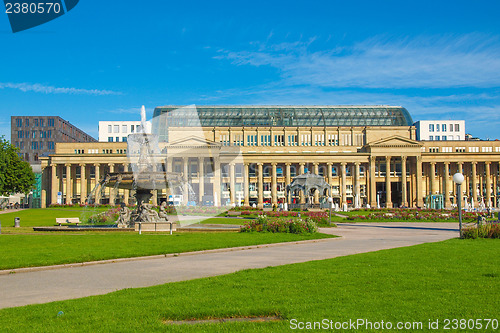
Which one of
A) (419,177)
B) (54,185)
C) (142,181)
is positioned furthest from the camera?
(54,185)

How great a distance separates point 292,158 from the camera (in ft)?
346

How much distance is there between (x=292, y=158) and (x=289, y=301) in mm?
96243

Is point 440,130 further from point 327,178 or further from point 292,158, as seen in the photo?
point 292,158

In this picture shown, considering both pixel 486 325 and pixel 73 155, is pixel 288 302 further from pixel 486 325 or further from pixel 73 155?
pixel 73 155

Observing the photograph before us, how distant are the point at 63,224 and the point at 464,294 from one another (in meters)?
34.2

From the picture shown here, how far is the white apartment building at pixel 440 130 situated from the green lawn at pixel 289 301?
130 m

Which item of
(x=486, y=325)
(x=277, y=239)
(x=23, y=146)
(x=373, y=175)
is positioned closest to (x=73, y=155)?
(x=23, y=146)

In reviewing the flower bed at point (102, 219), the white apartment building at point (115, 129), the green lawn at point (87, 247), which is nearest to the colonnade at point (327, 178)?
the white apartment building at point (115, 129)

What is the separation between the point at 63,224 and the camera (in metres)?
38.1

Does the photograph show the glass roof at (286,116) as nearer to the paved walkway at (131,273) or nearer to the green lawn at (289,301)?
the paved walkway at (131,273)

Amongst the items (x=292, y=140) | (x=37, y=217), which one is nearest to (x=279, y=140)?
(x=292, y=140)

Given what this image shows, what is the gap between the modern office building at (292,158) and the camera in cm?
10456

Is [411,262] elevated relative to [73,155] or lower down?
lower down

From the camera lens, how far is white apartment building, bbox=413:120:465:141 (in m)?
136
